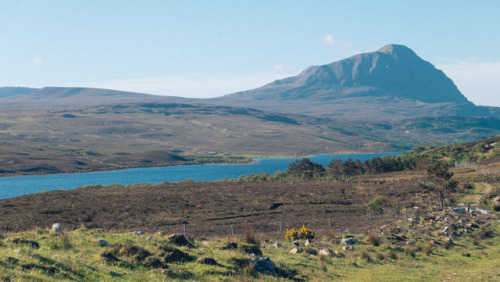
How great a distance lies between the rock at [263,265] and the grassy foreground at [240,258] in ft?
0.76

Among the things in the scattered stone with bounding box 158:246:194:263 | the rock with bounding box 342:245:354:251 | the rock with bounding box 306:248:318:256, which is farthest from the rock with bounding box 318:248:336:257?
the scattered stone with bounding box 158:246:194:263

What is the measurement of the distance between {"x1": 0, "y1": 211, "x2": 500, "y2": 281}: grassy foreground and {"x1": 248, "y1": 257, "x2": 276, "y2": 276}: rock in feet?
0.76

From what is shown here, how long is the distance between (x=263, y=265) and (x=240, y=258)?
→ 89cm

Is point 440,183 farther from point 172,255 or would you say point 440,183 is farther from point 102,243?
point 102,243

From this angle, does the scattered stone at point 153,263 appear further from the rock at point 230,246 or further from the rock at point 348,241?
the rock at point 348,241

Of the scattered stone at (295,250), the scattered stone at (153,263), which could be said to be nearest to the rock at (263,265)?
the scattered stone at (153,263)

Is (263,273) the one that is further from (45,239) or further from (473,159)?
(473,159)

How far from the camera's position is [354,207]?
53.7 meters

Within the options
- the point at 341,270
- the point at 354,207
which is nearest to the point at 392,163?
the point at 354,207

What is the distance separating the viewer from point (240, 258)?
16.2 m

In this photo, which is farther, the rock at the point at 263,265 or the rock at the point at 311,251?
the rock at the point at 311,251

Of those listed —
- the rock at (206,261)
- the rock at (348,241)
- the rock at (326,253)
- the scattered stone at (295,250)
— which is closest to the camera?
the rock at (206,261)

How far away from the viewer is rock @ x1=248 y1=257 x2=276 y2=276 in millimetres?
15870

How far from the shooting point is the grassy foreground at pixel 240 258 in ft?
43.8
